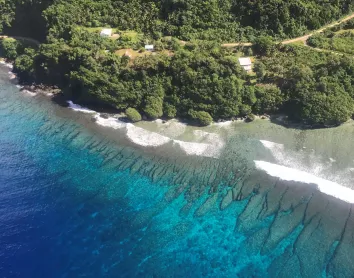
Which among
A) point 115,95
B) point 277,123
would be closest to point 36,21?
point 115,95

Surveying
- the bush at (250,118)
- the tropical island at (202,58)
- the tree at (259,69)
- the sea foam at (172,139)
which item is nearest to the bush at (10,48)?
the tropical island at (202,58)

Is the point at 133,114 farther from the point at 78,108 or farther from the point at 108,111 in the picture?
the point at 78,108

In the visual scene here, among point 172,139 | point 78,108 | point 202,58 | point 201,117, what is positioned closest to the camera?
point 172,139

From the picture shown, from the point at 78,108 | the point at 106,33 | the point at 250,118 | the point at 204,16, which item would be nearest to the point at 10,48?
the point at 106,33

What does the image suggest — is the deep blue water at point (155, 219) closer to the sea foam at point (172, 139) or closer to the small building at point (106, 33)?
the sea foam at point (172, 139)

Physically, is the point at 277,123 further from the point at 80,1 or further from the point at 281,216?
the point at 80,1

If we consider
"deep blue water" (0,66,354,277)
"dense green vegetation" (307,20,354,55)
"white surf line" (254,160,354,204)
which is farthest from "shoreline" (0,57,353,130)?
"dense green vegetation" (307,20,354,55)
